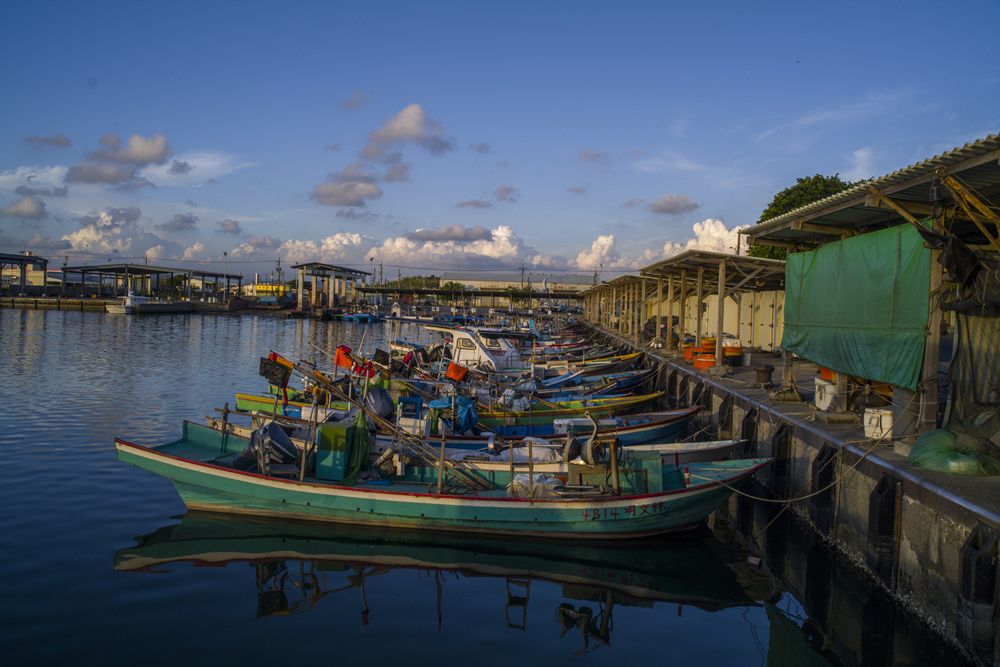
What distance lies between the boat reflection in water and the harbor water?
3cm

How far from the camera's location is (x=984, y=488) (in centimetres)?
704

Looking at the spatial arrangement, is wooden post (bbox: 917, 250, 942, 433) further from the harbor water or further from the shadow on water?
the harbor water

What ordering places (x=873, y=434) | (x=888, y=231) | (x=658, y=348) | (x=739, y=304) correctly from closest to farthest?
(x=873, y=434) < (x=888, y=231) < (x=658, y=348) < (x=739, y=304)

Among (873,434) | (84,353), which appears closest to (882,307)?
(873,434)

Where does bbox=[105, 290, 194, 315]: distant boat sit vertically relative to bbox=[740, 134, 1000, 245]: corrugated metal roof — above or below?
below

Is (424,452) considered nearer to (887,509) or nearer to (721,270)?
(887,509)

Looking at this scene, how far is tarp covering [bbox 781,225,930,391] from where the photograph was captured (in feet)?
31.9

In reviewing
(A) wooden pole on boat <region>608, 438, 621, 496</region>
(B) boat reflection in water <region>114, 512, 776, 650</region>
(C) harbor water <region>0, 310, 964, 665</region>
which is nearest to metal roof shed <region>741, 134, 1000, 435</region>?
(C) harbor water <region>0, 310, 964, 665</region>

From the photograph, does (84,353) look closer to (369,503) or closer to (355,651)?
(369,503)

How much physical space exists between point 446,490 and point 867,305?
8.54 m

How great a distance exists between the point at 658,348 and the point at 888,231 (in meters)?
17.8

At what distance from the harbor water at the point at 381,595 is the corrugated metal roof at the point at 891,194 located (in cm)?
583

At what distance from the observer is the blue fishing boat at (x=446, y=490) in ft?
31.9

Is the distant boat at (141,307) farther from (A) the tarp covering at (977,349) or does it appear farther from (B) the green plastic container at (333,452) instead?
(A) the tarp covering at (977,349)
